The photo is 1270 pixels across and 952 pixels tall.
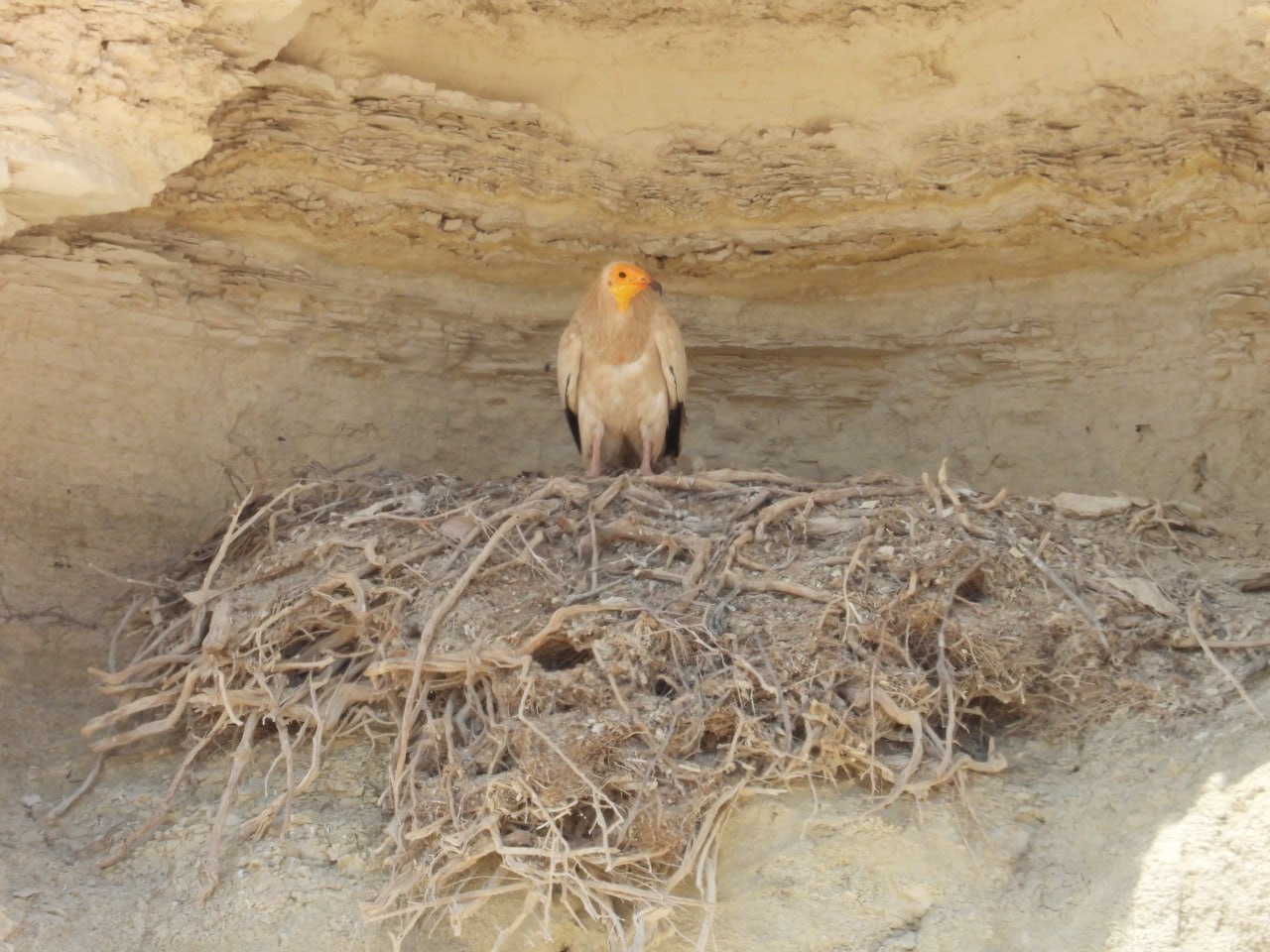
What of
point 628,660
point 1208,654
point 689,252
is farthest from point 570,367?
point 1208,654

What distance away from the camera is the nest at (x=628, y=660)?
5.09m

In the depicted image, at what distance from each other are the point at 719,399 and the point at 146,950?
13.5 feet

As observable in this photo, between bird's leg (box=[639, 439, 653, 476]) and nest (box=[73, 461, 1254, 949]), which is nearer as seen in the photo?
nest (box=[73, 461, 1254, 949])

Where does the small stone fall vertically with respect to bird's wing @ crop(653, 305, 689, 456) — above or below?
below

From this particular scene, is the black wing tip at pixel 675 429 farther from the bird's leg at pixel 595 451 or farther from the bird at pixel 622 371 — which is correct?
the bird's leg at pixel 595 451

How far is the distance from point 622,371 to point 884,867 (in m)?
2.86

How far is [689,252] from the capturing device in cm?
780

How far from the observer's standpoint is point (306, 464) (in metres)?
7.18

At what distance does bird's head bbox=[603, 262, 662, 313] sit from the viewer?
6902 mm

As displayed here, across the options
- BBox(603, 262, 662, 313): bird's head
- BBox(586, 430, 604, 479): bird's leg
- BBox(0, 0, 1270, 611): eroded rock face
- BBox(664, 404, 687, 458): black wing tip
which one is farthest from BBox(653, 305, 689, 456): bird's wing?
BBox(0, 0, 1270, 611): eroded rock face

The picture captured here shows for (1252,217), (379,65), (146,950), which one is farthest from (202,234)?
(1252,217)

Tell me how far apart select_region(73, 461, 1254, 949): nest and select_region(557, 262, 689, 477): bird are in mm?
876

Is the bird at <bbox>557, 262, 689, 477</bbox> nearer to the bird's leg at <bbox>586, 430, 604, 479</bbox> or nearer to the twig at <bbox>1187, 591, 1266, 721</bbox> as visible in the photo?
the bird's leg at <bbox>586, 430, 604, 479</bbox>

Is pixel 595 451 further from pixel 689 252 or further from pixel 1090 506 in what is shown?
pixel 1090 506
